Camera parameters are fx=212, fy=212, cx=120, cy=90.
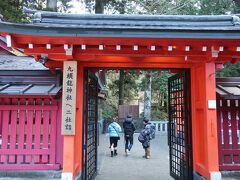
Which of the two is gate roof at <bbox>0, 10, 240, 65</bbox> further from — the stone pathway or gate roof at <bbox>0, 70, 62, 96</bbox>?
the stone pathway

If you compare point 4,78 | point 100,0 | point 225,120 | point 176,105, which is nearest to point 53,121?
point 4,78

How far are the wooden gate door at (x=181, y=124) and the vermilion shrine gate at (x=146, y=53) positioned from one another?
0.03 metres

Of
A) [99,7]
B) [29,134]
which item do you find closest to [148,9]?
[99,7]

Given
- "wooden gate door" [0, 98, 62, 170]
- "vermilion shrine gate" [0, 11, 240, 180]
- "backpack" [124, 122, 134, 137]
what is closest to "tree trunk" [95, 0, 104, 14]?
"backpack" [124, 122, 134, 137]

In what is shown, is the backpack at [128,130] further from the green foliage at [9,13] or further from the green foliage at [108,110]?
the green foliage at [108,110]

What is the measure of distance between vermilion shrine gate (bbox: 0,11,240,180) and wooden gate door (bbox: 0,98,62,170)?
0.75 m

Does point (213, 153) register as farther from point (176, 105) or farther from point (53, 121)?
point (53, 121)

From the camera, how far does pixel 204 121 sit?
16.4 feet

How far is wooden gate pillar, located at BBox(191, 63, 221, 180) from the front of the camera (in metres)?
4.70

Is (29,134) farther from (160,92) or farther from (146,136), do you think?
(160,92)

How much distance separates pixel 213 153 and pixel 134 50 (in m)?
2.89

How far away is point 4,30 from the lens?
3930 millimetres

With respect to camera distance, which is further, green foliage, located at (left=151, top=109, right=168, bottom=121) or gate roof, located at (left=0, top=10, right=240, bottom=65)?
green foliage, located at (left=151, top=109, right=168, bottom=121)

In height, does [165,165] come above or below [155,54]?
below
